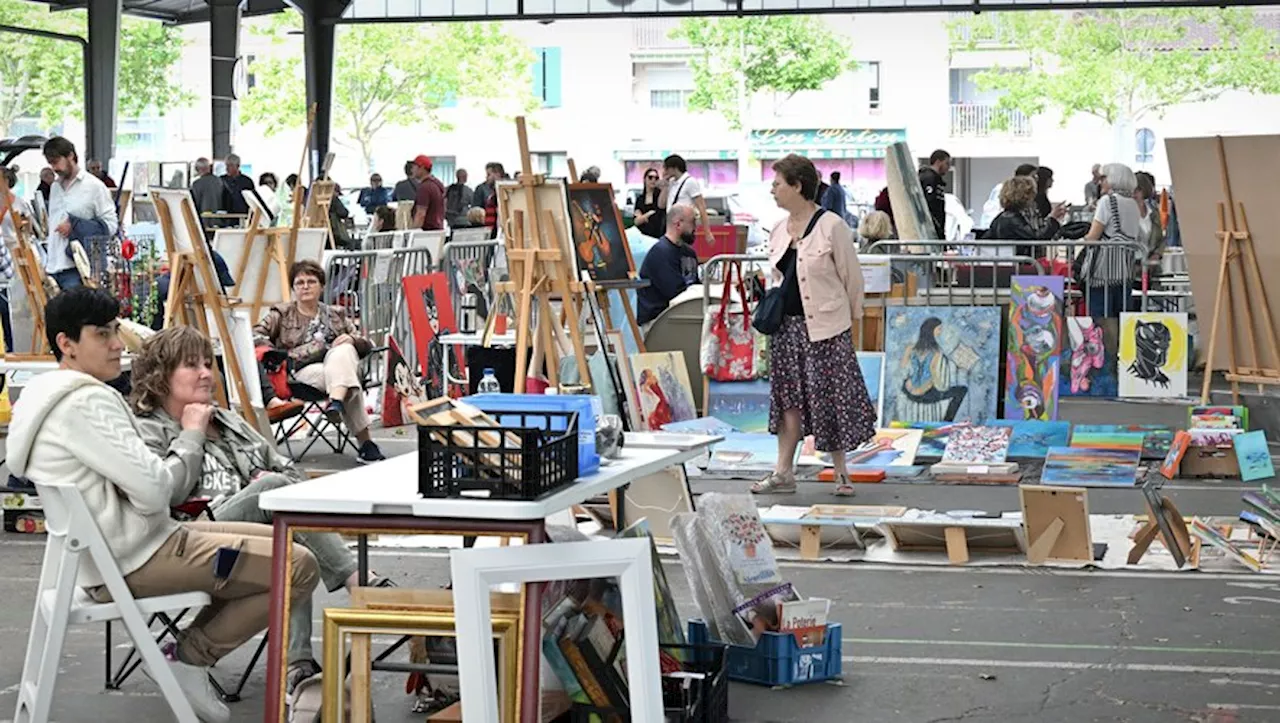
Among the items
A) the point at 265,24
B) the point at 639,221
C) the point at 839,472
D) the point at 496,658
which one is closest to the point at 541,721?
the point at 496,658

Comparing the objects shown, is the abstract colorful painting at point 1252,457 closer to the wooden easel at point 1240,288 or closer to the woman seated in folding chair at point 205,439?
the wooden easel at point 1240,288

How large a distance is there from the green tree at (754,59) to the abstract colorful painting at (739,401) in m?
34.4

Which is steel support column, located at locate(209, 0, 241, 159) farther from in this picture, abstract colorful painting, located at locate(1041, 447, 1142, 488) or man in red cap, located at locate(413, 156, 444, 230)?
abstract colorful painting, located at locate(1041, 447, 1142, 488)

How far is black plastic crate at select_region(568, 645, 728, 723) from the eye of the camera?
5082 mm

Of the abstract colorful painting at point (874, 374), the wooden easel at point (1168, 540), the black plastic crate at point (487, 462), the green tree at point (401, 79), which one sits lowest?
the wooden easel at point (1168, 540)

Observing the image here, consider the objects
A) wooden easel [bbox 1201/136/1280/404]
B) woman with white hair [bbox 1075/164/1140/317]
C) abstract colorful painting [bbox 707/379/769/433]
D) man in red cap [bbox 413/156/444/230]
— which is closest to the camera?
wooden easel [bbox 1201/136/1280/404]

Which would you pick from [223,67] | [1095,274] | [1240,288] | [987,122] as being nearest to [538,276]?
[1240,288]

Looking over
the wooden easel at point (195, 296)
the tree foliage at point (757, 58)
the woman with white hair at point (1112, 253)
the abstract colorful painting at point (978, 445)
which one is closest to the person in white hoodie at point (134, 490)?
the wooden easel at point (195, 296)

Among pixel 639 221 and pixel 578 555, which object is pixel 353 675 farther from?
pixel 639 221

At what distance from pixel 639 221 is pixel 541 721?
1194cm

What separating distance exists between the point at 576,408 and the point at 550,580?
55 centimetres

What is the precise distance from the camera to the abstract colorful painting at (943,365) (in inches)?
485

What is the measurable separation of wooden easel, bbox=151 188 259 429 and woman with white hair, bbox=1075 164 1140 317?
7079mm

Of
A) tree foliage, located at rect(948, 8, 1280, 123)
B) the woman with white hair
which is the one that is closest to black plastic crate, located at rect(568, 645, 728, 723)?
the woman with white hair
